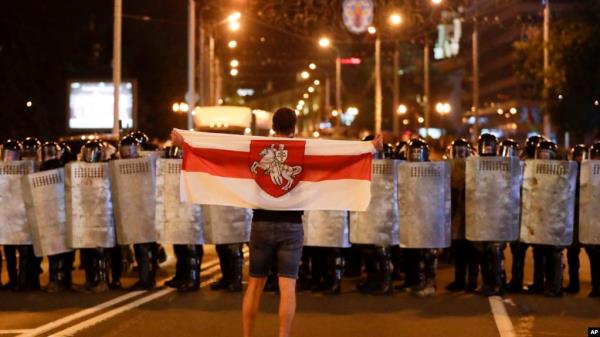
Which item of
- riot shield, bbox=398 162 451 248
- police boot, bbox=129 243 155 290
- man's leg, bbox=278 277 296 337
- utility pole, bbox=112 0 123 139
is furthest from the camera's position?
utility pole, bbox=112 0 123 139

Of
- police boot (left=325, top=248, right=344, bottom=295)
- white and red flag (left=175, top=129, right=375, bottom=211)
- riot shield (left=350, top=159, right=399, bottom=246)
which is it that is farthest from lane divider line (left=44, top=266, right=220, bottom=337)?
riot shield (left=350, top=159, right=399, bottom=246)

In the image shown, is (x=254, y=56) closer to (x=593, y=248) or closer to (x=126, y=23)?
(x=126, y=23)

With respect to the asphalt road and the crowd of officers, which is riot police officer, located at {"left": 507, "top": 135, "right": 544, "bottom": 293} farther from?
the asphalt road

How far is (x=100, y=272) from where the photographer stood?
11656 millimetres

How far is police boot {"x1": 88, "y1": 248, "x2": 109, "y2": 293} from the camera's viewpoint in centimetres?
1157

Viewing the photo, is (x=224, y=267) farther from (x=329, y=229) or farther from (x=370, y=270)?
(x=370, y=270)

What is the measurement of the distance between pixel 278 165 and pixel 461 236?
4857mm

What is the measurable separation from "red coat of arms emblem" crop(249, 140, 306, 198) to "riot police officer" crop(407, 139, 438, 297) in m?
4.03

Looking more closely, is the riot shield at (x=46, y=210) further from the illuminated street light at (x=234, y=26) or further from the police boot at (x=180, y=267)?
the illuminated street light at (x=234, y=26)

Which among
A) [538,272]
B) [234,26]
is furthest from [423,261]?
[234,26]

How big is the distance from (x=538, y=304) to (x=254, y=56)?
3270 cm

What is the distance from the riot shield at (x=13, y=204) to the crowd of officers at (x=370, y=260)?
0.23m

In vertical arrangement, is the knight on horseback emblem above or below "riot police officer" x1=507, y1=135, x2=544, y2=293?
above

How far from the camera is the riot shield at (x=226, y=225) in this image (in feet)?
37.3
